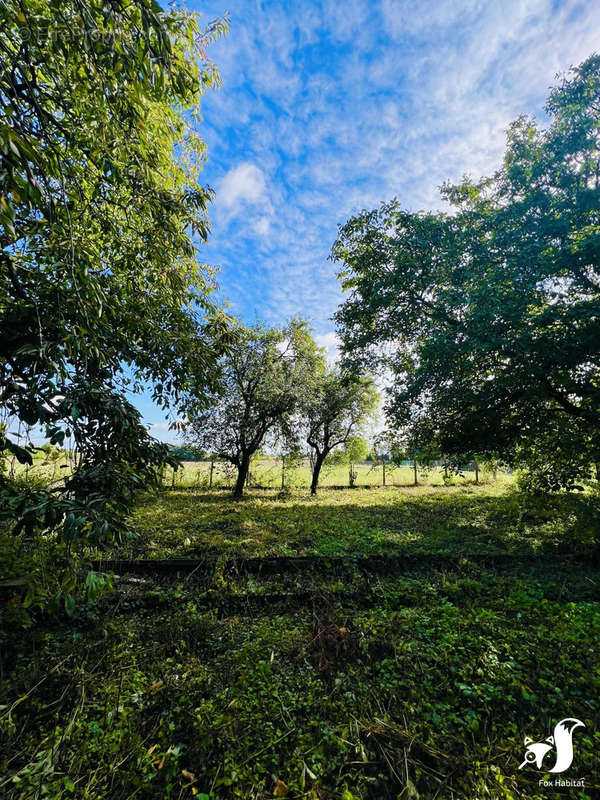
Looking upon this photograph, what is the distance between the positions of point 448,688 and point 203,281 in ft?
22.8

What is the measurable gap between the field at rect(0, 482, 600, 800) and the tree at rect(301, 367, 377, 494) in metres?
12.6

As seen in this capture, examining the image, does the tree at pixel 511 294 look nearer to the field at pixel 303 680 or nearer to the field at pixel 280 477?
the field at pixel 303 680

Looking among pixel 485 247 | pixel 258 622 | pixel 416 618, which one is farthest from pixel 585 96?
pixel 258 622

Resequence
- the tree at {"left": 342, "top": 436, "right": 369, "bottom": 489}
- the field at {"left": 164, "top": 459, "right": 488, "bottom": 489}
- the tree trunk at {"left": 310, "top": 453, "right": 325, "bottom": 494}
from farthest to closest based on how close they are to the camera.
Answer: the tree at {"left": 342, "top": 436, "right": 369, "bottom": 489}
the tree trunk at {"left": 310, "top": 453, "right": 325, "bottom": 494}
the field at {"left": 164, "top": 459, "right": 488, "bottom": 489}

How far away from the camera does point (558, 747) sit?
8.09 feet

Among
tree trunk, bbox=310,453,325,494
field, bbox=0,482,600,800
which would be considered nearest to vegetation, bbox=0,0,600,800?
field, bbox=0,482,600,800

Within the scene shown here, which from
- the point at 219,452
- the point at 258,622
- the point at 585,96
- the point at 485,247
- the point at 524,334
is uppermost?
the point at 585,96

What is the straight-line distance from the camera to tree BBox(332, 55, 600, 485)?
7.05 meters

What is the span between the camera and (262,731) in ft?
8.48

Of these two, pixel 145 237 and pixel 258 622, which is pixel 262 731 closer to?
pixel 258 622

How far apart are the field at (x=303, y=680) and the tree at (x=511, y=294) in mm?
4365

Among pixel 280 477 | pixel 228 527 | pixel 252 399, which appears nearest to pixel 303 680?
pixel 228 527

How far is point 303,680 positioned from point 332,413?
15.8m

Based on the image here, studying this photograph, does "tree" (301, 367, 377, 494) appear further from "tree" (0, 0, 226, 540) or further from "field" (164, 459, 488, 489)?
"tree" (0, 0, 226, 540)
